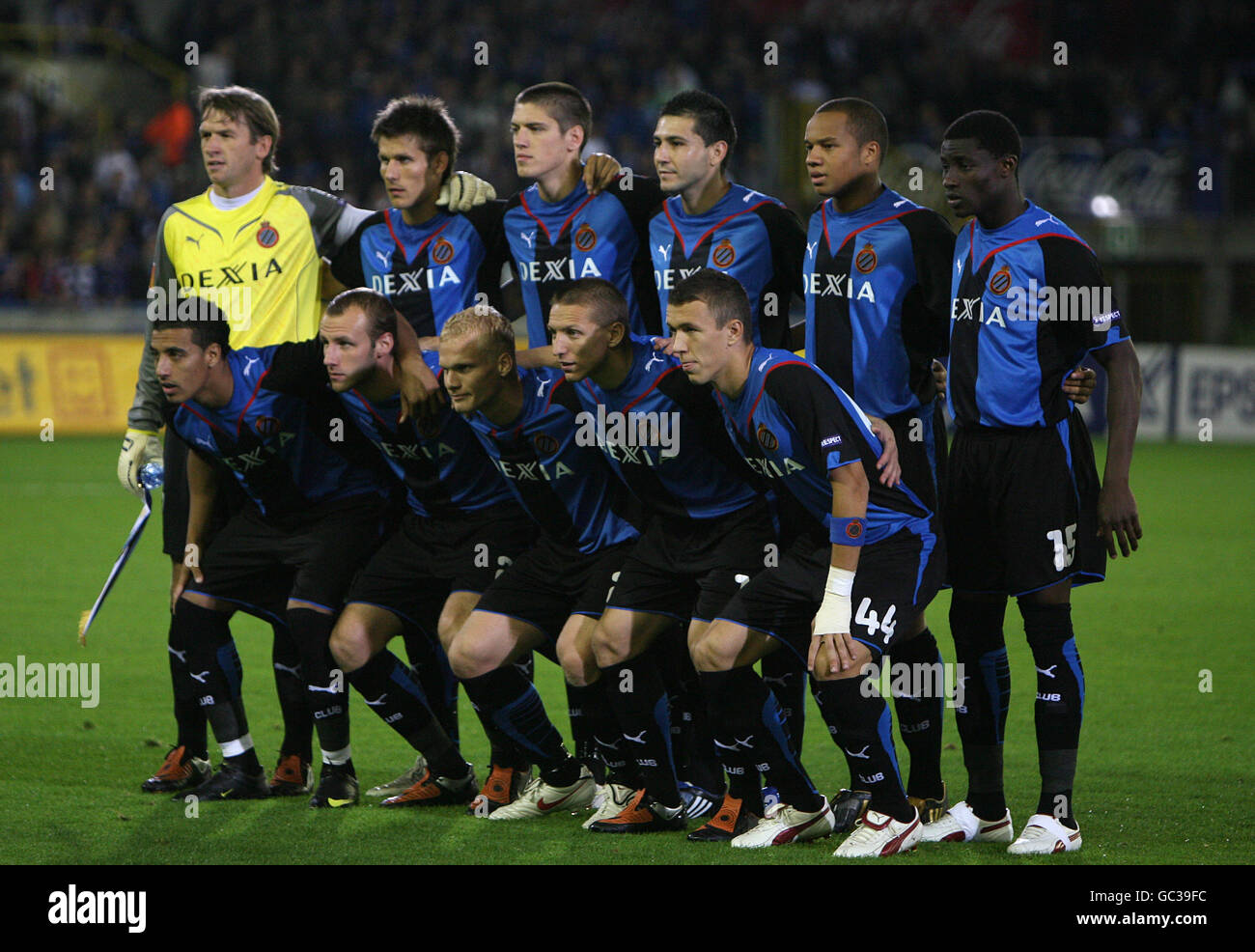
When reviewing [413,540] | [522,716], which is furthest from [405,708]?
[413,540]

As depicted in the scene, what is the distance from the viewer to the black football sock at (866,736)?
4832 mm

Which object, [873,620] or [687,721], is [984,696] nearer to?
[873,620]

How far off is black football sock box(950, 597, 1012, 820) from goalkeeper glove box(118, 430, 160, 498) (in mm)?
3075

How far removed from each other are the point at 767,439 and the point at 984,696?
116cm

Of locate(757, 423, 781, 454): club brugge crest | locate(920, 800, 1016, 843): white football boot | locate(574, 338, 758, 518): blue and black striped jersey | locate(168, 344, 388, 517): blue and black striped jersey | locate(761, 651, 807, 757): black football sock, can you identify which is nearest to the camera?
locate(757, 423, 781, 454): club brugge crest

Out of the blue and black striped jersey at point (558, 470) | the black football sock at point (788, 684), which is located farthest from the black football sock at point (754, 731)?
the blue and black striped jersey at point (558, 470)

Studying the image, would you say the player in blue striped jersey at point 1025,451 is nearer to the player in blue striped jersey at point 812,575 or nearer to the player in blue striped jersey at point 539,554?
the player in blue striped jersey at point 812,575

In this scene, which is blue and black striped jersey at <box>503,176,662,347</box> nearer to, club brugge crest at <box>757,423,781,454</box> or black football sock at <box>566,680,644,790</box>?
club brugge crest at <box>757,423,781,454</box>

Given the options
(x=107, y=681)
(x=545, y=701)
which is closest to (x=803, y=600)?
(x=545, y=701)

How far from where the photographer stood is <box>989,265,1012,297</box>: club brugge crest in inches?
199

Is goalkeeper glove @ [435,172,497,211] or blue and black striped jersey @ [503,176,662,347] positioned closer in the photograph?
blue and black striped jersey @ [503,176,662,347]

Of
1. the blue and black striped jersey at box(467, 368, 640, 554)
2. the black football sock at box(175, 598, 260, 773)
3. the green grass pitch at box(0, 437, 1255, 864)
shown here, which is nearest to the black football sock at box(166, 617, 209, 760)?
the black football sock at box(175, 598, 260, 773)

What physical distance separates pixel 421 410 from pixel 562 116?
4.10 feet

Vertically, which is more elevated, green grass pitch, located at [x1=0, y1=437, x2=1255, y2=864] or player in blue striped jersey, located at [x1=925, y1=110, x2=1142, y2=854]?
player in blue striped jersey, located at [x1=925, y1=110, x2=1142, y2=854]
